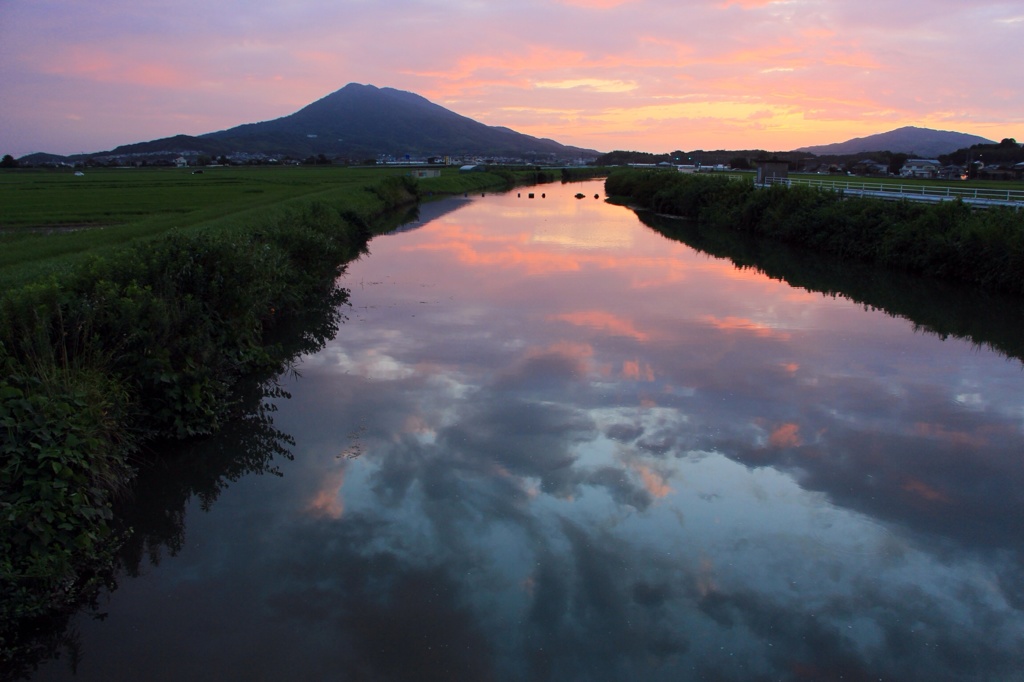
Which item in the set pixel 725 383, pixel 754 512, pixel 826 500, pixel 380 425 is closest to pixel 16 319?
pixel 380 425

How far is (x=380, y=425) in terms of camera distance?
9828 millimetres

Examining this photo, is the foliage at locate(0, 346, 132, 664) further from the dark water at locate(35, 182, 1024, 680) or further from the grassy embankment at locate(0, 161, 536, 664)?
the dark water at locate(35, 182, 1024, 680)

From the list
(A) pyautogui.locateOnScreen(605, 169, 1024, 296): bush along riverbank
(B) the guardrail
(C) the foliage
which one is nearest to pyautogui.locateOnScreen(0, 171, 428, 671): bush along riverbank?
(C) the foliage

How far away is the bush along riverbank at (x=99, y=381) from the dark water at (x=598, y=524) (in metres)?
0.51

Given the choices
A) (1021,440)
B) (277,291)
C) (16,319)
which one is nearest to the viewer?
(16,319)

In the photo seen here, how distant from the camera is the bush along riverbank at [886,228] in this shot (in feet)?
66.0

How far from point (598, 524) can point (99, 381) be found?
5091 mm

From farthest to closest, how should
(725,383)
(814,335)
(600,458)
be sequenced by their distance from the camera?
(814,335)
(725,383)
(600,458)

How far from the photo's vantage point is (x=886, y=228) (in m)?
25.6

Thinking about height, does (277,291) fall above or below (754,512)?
above

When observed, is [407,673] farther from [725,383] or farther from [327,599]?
[725,383]

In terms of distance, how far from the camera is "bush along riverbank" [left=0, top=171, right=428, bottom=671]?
5.61 meters

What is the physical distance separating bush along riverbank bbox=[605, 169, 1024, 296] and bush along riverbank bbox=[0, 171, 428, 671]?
18200 millimetres

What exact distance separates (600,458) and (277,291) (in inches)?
306
